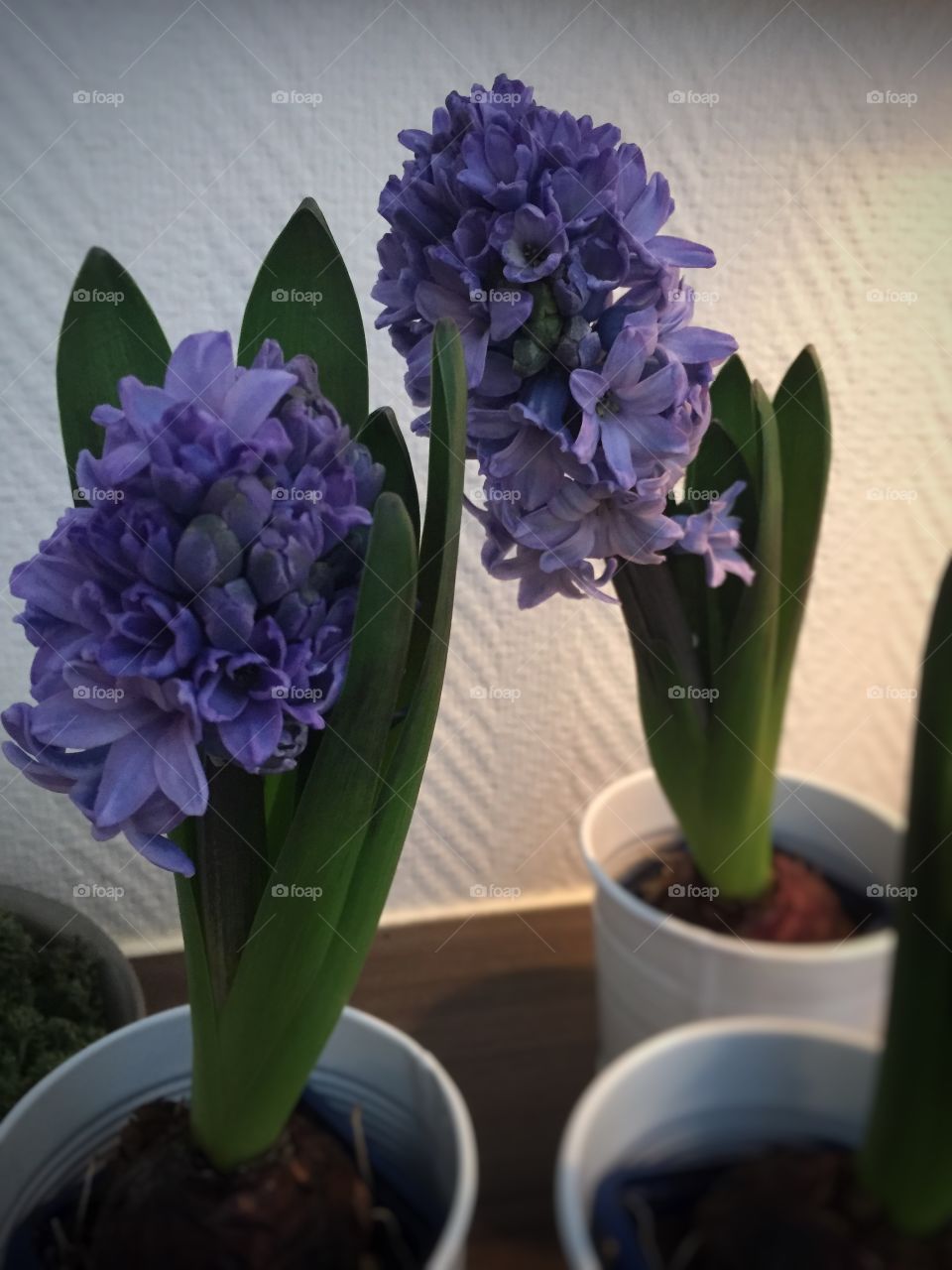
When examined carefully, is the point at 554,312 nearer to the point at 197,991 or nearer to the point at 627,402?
the point at 627,402

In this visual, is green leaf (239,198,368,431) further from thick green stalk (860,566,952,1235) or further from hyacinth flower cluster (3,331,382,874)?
thick green stalk (860,566,952,1235)

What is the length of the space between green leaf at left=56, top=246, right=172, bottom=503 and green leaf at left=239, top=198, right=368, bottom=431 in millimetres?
35

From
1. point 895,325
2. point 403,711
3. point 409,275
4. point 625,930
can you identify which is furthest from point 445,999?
point 895,325

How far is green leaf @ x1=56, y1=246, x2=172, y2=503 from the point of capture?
298 millimetres

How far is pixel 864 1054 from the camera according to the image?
23 cm

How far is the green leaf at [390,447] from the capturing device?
29 cm

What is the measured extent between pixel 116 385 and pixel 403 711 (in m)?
0.14

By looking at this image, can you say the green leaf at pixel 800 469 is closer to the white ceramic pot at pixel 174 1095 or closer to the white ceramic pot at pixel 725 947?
the white ceramic pot at pixel 725 947

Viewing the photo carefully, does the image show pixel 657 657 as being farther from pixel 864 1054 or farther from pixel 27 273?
pixel 27 273

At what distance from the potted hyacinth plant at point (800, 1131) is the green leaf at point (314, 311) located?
197 mm

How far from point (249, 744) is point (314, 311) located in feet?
0.49

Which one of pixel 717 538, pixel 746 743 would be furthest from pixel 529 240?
pixel 746 743

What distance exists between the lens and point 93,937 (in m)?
0.48

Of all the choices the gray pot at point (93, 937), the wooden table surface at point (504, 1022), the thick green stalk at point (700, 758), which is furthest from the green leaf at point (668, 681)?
the gray pot at point (93, 937)
